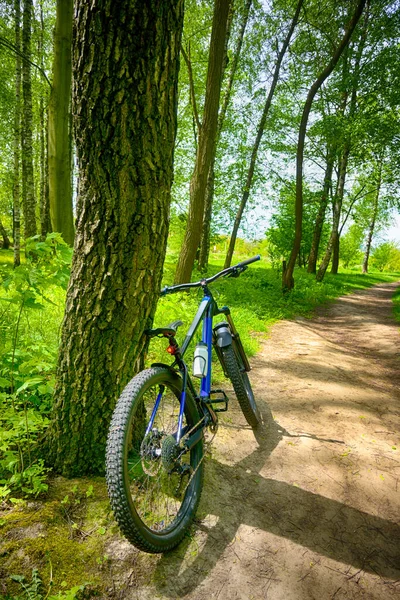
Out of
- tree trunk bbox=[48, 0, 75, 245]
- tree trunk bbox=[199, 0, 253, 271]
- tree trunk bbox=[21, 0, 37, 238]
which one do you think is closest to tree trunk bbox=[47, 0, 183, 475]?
tree trunk bbox=[48, 0, 75, 245]

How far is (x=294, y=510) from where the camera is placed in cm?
229

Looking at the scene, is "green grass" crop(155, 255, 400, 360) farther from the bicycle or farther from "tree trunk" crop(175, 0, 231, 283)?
the bicycle

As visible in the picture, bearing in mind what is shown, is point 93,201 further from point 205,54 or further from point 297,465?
point 205,54

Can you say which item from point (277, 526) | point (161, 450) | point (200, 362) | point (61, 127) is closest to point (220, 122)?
point (61, 127)

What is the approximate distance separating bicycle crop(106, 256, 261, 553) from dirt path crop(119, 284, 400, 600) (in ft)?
0.61

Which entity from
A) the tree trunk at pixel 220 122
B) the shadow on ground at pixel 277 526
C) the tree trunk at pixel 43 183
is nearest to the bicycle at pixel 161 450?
the shadow on ground at pixel 277 526

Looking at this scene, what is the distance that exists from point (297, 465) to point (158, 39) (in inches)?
124

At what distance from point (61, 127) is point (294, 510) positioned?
25.3 ft

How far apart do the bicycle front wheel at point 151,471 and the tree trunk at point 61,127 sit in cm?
579

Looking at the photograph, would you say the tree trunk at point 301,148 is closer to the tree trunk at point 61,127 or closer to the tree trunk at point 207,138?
the tree trunk at point 207,138

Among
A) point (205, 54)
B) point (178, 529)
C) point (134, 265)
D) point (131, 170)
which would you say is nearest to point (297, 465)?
point (178, 529)

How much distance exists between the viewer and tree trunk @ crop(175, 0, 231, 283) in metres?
5.95

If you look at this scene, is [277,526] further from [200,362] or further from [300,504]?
[200,362]

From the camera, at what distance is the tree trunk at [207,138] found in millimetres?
5954
